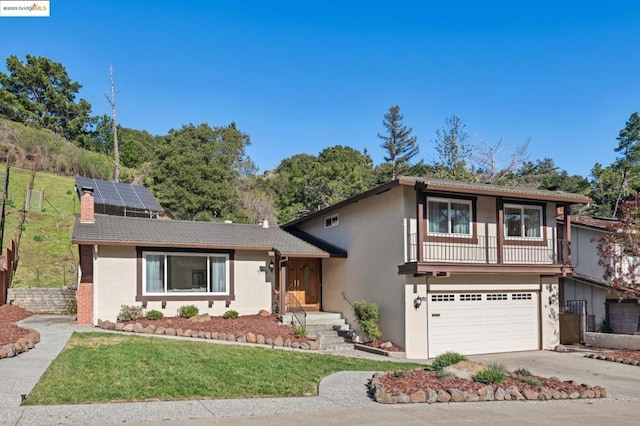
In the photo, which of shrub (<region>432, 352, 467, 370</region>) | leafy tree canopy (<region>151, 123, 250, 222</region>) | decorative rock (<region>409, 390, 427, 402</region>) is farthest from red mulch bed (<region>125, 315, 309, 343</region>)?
leafy tree canopy (<region>151, 123, 250, 222</region>)

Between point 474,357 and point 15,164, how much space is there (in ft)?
122

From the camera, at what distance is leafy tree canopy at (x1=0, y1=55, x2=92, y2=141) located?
156ft

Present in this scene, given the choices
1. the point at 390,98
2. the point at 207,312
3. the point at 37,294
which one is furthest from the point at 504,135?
the point at 37,294

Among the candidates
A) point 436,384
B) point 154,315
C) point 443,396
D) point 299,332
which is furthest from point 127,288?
point 443,396

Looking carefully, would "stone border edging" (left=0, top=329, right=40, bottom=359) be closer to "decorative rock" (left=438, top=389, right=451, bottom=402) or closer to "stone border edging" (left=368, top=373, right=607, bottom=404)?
"stone border edging" (left=368, top=373, right=607, bottom=404)

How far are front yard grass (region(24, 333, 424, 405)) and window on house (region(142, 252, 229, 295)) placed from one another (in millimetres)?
4213

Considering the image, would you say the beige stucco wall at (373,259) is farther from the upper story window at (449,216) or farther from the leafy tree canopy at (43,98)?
the leafy tree canopy at (43,98)

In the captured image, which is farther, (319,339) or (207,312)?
(207,312)

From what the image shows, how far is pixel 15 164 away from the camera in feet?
126

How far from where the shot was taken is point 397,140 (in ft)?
174

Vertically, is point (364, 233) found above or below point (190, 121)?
below

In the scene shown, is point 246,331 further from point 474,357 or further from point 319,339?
point 474,357

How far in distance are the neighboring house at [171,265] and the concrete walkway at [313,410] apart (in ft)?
19.5

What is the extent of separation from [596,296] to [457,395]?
14.0 metres
